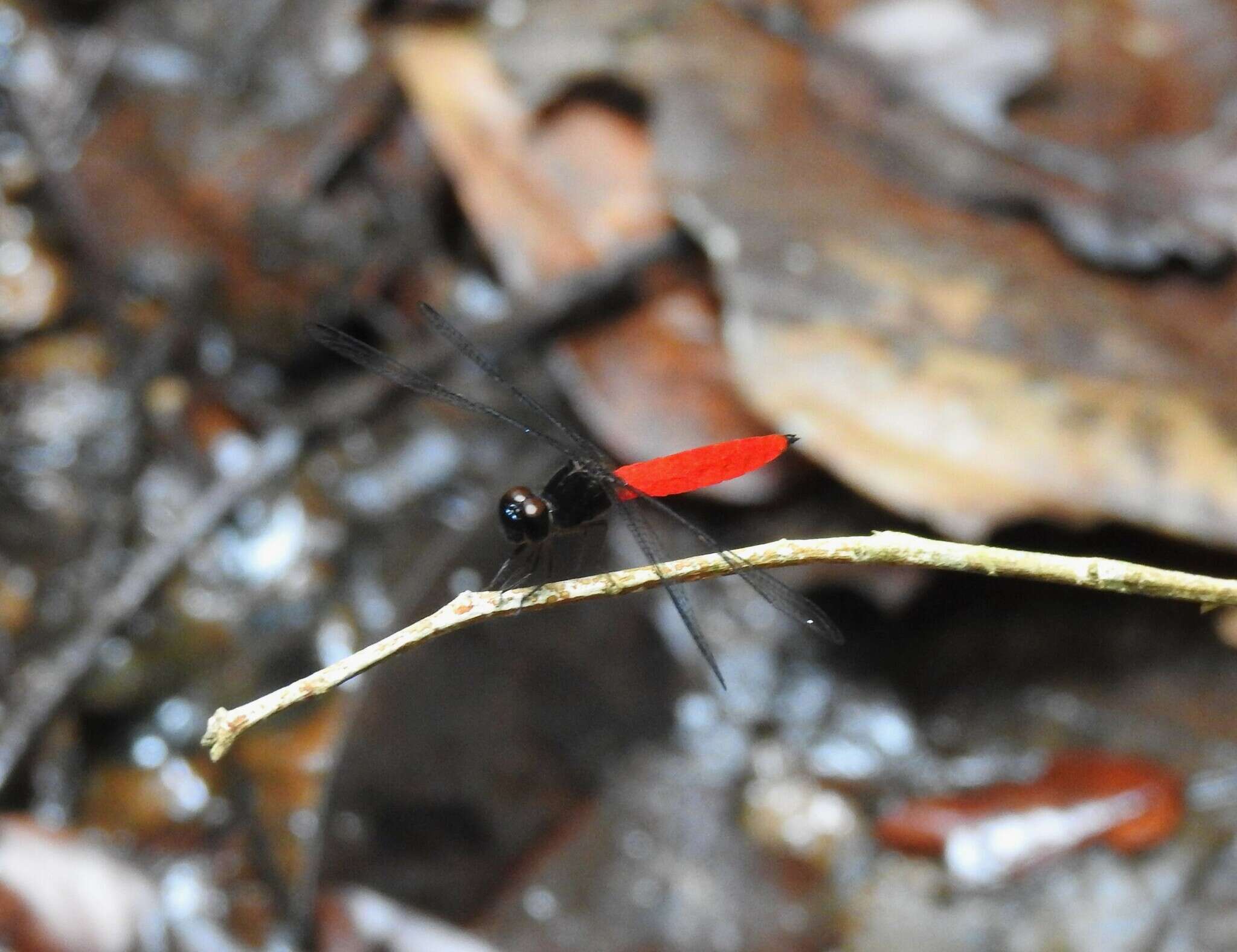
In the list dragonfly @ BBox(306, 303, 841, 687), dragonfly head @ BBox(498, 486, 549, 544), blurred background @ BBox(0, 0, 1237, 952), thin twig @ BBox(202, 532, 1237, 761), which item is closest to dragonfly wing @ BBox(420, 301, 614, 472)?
dragonfly @ BBox(306, 303, 841, 687)

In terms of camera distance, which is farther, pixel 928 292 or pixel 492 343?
pixel 492 343

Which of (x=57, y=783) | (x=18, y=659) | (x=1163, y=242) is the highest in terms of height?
(x=1163, y=242)

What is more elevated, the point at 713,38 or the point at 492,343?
the point at 713,38

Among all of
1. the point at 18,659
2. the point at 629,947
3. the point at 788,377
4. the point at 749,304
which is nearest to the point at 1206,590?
the point at 788,377

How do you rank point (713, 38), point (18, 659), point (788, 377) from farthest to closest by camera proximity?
point (713, 38) < point (18, 659) < point (788, 377)

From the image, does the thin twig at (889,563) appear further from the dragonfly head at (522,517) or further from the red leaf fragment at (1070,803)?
the red leaf fragment at (1070,803)

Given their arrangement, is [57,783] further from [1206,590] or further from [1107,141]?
[1107,141]

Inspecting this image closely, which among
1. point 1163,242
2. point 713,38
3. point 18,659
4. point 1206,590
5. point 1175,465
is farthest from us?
point 713,38

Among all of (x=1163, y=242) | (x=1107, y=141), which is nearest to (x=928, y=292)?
(x=1163, y=242)
